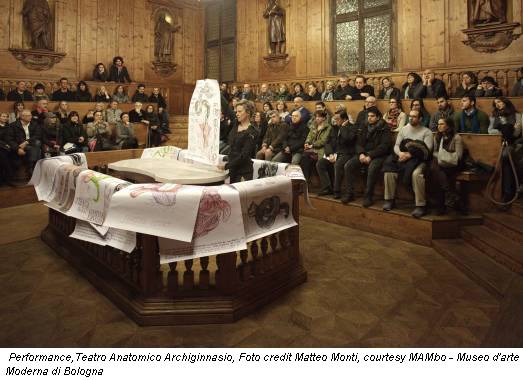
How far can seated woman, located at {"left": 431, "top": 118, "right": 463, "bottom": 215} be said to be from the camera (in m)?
4.01

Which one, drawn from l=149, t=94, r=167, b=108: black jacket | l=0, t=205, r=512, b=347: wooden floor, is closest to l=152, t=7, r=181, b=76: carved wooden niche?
l=149, t=94, r=167, b=108: black jacket

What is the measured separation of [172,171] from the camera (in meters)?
3.48

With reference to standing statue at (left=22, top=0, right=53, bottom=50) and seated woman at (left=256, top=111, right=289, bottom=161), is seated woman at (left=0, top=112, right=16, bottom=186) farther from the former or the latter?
standing statue at (left=22, top=0, right=53, bottom=50)

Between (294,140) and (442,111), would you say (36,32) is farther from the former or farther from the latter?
(442,111)

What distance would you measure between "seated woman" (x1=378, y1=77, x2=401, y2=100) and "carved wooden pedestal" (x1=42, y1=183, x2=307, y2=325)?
16.8 ft

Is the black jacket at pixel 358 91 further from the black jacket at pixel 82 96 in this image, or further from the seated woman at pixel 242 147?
the black jacket at pixel 82 96

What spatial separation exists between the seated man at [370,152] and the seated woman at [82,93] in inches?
257

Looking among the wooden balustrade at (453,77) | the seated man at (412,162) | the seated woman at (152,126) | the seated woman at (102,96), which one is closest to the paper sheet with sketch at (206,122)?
the seated man at (412,162)

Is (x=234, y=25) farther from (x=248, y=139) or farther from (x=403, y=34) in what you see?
(x=248, y=139)

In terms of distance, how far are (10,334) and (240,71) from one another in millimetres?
10138

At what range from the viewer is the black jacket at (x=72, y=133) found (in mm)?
6660

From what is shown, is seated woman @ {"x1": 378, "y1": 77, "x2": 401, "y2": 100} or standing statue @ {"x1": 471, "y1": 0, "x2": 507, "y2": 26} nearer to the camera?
standing statue @ {"x1": 471, "y1": 0, "x2": 507, "y2": 26}

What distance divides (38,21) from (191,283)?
31.0ft

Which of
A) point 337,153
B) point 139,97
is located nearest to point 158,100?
point 139,97
